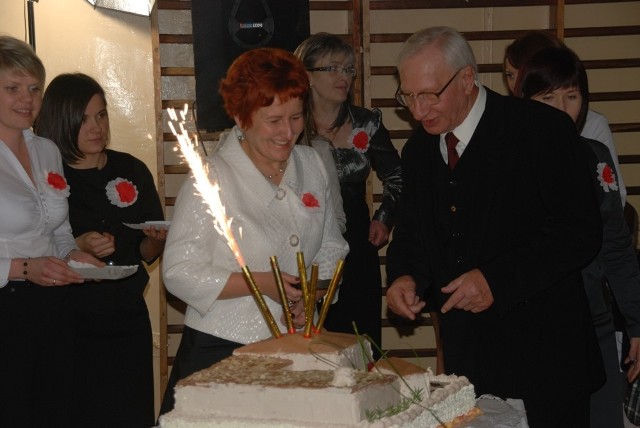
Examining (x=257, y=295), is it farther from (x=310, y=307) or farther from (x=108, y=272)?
(x=108, y=272)

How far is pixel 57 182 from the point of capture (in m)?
3.80

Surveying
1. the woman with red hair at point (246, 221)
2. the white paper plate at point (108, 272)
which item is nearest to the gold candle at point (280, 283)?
the woman with red hair at point (246, 221)

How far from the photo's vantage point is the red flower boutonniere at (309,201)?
3055 millimetres

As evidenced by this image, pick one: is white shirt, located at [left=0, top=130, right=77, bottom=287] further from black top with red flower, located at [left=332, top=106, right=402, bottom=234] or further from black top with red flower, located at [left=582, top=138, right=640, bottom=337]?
black top with red flower, located at [left=582, top=138, right=640, bottom=337]

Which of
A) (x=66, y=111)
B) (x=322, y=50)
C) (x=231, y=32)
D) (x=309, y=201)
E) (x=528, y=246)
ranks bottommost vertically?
(x=528, y=246)

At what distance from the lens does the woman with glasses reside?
15.2 feet

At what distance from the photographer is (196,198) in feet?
9.37

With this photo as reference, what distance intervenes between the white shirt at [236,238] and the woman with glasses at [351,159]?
1.57 m

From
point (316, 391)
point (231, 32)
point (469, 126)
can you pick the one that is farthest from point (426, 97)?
point (231, 32)

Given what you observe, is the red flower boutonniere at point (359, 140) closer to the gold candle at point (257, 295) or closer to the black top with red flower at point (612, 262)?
the black top with red flower at point (612, 262)

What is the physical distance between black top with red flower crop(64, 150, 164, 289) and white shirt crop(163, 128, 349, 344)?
1.26 m

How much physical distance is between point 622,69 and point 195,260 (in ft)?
14.0

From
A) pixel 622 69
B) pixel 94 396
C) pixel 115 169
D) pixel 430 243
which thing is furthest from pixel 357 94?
pixel 430 243

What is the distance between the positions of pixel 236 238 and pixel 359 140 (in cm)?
196
